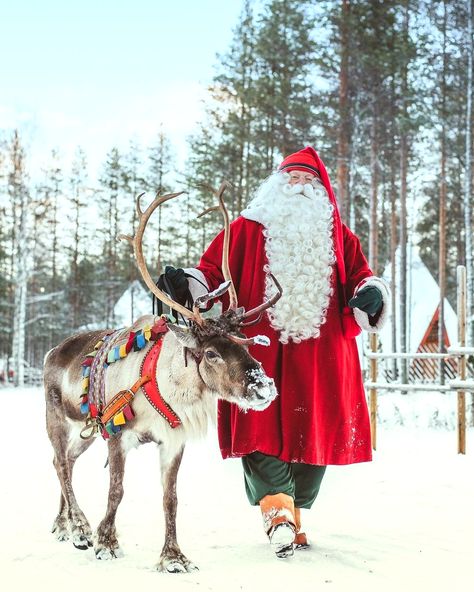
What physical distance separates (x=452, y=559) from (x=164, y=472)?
5.17ft

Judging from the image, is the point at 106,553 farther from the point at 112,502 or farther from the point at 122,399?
the point at 122,399

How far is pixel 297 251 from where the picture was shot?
137 inches

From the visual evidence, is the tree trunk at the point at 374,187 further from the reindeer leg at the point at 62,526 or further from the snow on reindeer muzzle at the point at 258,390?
the snow on reindeer muzzle at the point at 258,390

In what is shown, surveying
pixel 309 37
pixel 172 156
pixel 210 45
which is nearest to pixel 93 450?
pixel 309 37

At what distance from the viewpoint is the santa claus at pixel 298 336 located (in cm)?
319

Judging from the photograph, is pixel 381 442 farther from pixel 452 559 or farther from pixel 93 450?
pixel 452 559

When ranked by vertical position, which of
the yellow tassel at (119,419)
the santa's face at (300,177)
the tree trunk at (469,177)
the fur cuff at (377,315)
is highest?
the tree trunk at (469,177)

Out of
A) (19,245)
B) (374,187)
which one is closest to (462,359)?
(374,187)

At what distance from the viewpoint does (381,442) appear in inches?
316

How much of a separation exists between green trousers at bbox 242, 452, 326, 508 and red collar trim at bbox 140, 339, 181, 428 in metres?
0.50

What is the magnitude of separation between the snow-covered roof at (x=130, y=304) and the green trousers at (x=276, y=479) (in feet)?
70.4

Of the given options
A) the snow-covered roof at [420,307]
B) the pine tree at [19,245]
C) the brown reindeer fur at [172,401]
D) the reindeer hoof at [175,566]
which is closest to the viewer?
the brown reindeer fur at [172,401]

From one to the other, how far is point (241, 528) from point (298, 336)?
54.5 inches

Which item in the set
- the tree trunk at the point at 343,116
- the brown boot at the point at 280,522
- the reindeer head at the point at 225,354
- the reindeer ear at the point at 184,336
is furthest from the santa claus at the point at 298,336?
the tree trunk at the point at 343,116
